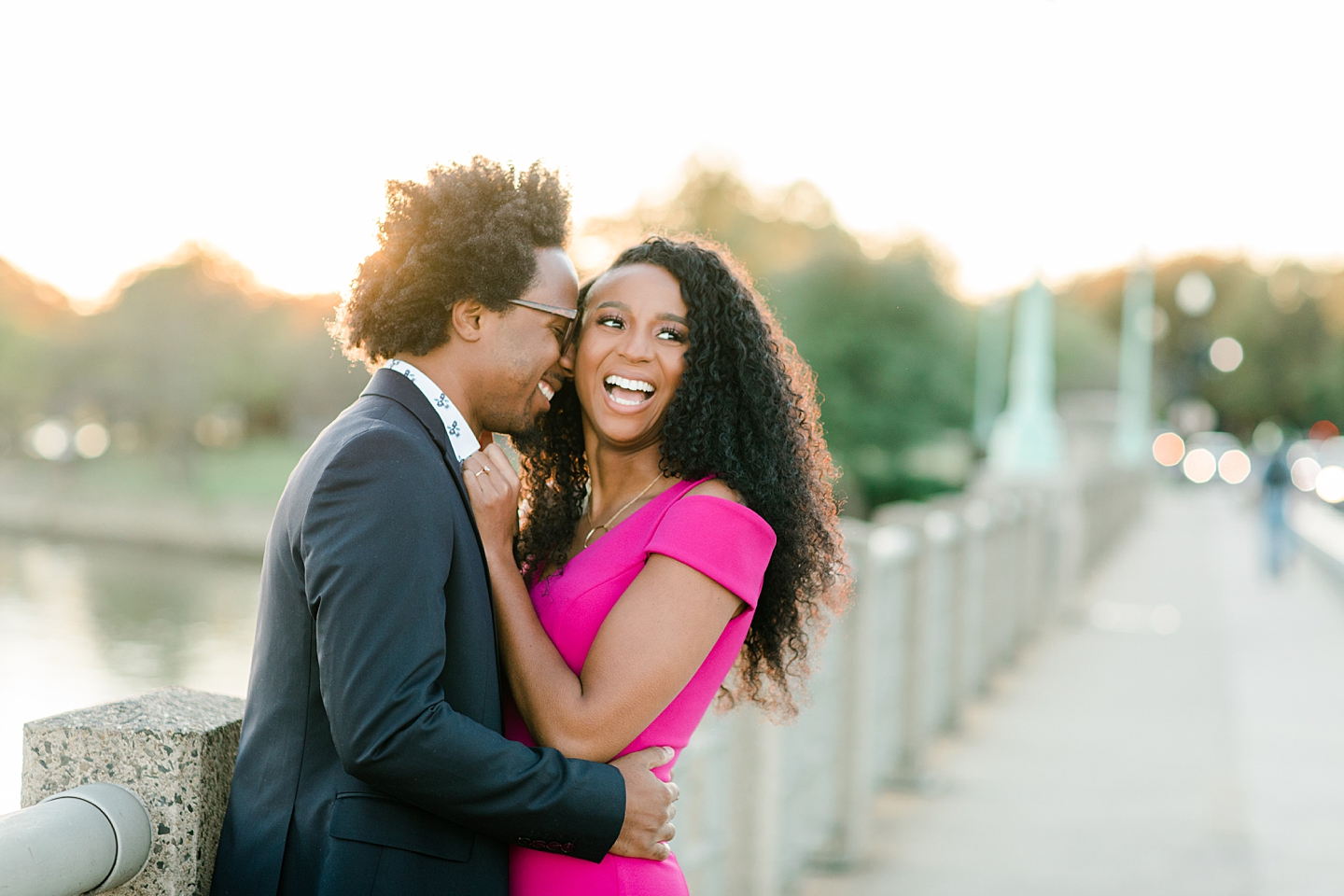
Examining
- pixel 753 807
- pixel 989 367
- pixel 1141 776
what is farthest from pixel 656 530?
pixel 989 367

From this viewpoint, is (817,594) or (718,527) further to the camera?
(817,594)

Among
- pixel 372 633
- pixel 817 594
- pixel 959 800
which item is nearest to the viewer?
pixel 372 633

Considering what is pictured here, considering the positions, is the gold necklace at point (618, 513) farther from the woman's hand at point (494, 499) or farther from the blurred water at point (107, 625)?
the blurred water at point (107, 625)

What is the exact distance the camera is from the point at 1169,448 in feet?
201

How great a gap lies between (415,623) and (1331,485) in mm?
36083

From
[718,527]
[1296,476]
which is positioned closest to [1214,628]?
[718,527]

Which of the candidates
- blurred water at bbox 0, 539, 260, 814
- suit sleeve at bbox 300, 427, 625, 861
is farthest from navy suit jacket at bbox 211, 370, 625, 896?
blurred water at bbox 0, 539, 260, 814

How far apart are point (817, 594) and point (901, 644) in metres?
4.56

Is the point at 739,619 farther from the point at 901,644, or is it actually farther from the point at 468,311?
the point at 901,644

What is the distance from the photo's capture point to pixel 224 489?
1912cm

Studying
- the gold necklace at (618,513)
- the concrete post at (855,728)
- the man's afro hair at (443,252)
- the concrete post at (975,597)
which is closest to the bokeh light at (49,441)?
the concrete post at (975,597)

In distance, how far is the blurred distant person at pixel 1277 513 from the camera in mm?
16281

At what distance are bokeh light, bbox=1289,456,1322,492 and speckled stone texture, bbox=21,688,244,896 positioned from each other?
134ft

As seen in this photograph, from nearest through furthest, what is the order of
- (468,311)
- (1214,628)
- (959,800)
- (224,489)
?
(468,311), (959,800), (1214,628), (224,489)
